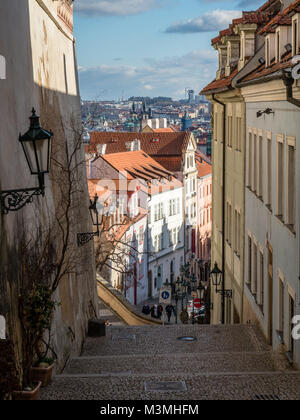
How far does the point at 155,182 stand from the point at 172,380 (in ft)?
166

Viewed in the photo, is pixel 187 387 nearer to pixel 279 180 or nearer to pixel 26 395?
pixel 26 395

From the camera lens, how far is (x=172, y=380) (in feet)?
35.3

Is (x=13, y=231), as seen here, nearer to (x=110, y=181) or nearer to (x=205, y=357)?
(x=205, y=357)

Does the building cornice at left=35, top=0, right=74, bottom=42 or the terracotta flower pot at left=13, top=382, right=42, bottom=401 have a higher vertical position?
the building cornice at left=35, top=0, right=74, bottom=42

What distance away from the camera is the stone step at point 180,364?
42.4ft

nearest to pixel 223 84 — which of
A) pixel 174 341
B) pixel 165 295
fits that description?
pixel 174 341

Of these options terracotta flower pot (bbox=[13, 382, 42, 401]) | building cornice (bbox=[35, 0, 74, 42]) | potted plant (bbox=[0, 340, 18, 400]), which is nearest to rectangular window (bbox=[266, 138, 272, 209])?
building cornice (bbox=[35, 0, 74, 42])

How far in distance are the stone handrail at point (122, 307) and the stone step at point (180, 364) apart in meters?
10.6

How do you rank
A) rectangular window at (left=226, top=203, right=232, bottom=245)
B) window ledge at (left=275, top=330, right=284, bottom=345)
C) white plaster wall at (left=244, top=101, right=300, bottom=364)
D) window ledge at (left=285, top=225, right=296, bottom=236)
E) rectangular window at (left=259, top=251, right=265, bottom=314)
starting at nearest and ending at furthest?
white plaster wall at (left=244, top=101, right=300, bottom=364) < window ledge at (left=285, top=225, right=296, bottom=236) < window ledge at (left=275, top=330, right=284, bottom=345) < rectangular window at (left=259, top=251, right=265, bottom=314) < rectangular window at (left=226, top=203, right=232, bottom=245)

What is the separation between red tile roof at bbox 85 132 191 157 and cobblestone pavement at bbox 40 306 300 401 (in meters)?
53.1

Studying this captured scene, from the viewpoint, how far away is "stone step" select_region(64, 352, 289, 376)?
42.4ft

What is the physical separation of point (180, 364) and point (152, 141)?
2435 inches

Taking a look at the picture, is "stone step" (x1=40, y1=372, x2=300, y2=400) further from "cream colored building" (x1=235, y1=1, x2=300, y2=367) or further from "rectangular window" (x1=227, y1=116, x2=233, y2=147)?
"rectangular window" (x1=227, y1=116, x2=233, y2=147)

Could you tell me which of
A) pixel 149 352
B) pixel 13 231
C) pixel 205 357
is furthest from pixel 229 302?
pixel 13 231
